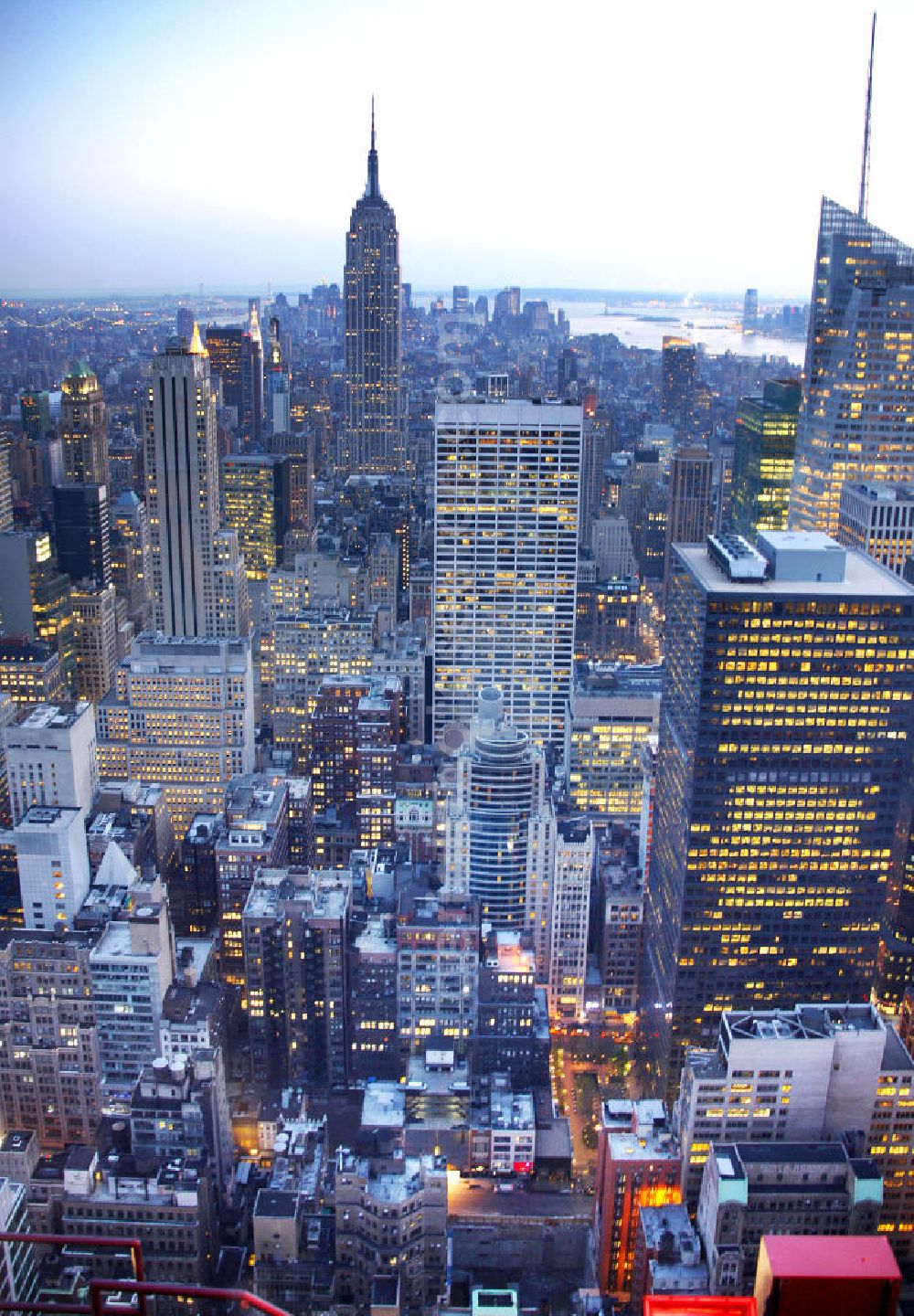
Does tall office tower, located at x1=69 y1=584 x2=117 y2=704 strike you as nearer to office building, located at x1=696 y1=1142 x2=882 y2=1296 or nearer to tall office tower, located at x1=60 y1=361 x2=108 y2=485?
tall office tower, located at x1=60 y1=361 x2=108 y2=485

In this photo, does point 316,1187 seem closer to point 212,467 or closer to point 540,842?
point 540,842

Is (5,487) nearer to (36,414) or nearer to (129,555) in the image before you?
(36,414)

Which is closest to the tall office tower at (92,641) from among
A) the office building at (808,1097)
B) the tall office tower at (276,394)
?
the tall office tower at (276,394)

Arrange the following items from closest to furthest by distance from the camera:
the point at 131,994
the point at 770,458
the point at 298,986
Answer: the point at 131,994 → the point at 298,986 → the point at 770,458

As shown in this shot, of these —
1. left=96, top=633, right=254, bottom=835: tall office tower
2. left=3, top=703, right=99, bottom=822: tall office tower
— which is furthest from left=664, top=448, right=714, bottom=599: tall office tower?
left=3, top=703, right=99, bottom=822: tall office tower

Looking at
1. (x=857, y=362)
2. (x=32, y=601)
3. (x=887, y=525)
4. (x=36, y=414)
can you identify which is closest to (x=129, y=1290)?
(x=887, y=525)

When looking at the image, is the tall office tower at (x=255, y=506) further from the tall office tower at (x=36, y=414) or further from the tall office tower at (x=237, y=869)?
the tall office tower at (x=237, y=869)

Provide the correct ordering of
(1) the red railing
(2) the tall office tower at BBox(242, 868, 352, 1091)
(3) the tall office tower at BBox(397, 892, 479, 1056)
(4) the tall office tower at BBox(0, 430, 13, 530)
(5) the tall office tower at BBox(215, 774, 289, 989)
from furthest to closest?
(4) the tall office tower at BBox(0, 430, 13, 530) → (5) the tall office tower at BBox(215, 774, 289, 989) → (2) the tall office tower at BBox(242, 868, 352, 1091) → (3) the tall office tower at BBox(397, 892, 479, 1056) → (1) the red railing
